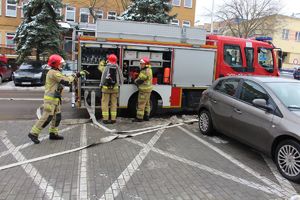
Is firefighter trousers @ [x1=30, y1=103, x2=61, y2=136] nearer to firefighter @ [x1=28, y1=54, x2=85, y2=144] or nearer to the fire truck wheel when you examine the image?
firefighter @ [x1=28, y1=54, x2=85, y2=144]

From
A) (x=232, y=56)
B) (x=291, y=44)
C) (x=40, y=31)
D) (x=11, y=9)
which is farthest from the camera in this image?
(x=291, y=44)

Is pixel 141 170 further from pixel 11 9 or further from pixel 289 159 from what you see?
pixel 11 9

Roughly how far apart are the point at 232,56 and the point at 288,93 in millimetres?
5061

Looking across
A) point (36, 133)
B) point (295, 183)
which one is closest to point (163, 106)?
point (36, 133)

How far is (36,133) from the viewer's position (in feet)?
21.8

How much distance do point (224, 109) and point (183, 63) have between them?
3.39 m

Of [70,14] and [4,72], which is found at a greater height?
[70,14]

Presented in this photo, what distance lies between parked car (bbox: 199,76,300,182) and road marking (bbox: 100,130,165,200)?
1.64 meters

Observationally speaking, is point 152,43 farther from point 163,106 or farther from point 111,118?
point 111,118

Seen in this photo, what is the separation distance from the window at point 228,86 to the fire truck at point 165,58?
255cm

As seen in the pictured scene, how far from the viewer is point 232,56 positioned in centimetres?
1085

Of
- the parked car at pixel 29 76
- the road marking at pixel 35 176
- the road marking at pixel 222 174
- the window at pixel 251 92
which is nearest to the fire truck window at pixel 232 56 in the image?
the window at pixel 251 92

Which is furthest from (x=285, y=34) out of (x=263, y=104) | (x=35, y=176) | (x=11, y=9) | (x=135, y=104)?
(x=35, y=176)

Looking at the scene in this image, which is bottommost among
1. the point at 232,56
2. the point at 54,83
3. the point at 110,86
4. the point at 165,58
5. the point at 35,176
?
the point at 35,176
